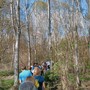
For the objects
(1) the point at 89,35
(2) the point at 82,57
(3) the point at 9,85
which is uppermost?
(1) the point at 89,35

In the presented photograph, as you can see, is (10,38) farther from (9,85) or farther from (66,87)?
(66,87)

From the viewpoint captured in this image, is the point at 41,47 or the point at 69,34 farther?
the point at 41,47

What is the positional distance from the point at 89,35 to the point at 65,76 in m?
13.3

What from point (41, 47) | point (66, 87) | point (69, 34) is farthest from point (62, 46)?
point (41, 47)

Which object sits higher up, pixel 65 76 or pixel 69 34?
pixel 69 34

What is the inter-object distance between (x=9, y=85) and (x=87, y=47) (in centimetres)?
679

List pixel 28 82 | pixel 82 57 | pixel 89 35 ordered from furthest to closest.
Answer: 1. pixel 89 35
2. pixel 82 57
3. pixel 28 82

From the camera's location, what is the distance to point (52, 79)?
745 inches

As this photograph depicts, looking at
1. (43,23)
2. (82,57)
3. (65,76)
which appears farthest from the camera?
(43,23)

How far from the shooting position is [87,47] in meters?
23.6

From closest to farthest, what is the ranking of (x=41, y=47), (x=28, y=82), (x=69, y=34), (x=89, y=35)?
(x=28, y=82), (x=69, y=34), (x=89, y=35), (x=41, y=47)

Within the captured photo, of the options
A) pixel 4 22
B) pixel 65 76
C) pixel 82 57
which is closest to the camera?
pixel 65 76

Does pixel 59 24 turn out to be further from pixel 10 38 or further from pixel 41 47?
pixel 41 47

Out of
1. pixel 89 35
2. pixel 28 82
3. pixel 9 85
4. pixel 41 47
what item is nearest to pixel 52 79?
pixel 9 85
